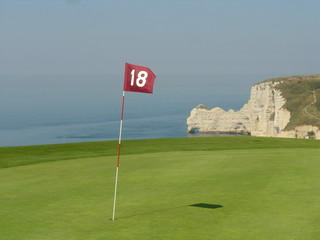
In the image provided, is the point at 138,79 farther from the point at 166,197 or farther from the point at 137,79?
the point at 166,197

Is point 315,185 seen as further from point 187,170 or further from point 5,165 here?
point 5,165

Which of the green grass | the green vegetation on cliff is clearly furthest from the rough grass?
the green vegetation on cliff

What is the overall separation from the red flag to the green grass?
2553 mm

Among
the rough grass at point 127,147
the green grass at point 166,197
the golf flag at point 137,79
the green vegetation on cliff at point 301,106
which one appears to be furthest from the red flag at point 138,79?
the green vegetation on cliff at point 301,106

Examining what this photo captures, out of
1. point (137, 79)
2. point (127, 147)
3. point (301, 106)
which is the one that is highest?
point (301, 106)

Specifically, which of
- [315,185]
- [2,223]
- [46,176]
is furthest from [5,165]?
[315,185]

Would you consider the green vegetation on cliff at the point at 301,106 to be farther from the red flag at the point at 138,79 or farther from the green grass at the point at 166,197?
→ the red flag at the point at 138,79

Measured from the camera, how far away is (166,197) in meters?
12.1

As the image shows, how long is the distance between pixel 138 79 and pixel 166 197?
2946 mm

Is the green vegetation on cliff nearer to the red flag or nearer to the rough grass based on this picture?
the rough grass

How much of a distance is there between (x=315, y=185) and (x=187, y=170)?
14.8ft

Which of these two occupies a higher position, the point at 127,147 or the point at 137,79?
the point at 137,79

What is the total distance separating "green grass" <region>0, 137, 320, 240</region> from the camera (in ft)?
29.5

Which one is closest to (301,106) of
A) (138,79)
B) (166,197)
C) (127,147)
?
(127,147)
